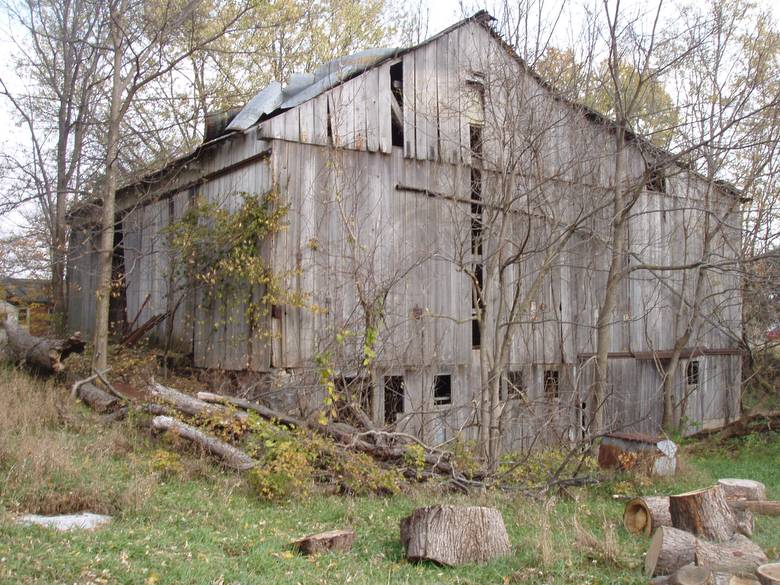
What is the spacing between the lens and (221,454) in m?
8.66

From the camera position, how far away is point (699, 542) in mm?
6000

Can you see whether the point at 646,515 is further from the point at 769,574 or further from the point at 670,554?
the point at 769,574

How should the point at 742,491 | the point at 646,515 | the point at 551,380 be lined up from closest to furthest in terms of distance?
the point at 646,515
the point at 742,491
the point at 551,380

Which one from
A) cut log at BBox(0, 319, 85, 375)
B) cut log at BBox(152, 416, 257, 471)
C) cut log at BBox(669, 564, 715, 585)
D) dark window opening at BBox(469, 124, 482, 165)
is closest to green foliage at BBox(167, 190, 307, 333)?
cut log at BBox(0, 319, 85, 375)

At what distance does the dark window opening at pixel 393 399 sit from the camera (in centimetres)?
1227

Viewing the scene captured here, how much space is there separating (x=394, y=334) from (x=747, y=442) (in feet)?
26.3

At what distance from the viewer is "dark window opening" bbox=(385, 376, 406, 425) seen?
1227cm

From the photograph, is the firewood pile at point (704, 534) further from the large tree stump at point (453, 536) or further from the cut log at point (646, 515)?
the large tree stump at point (453, 536)

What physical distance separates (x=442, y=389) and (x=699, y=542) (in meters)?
7.62

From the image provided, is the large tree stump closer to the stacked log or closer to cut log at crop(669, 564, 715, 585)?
the stacked log

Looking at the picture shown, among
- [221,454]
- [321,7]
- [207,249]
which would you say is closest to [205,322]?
[207,249]

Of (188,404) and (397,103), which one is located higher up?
(397,103)

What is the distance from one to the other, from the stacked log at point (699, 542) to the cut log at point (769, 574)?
8 cm

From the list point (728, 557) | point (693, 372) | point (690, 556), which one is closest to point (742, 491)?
point (728, 557)
